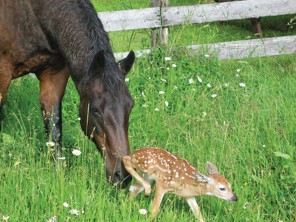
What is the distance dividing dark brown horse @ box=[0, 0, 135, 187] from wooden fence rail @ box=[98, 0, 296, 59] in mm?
2472

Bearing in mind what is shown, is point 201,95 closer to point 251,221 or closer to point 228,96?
point 228,96

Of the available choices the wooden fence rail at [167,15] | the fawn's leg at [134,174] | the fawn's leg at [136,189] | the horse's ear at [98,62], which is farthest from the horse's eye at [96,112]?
the wooden fence rail at [167,15]

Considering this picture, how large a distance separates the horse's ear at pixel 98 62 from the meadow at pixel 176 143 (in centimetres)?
68

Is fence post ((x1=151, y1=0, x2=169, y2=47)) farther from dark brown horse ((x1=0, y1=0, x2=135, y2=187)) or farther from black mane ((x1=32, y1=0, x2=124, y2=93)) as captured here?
black mane ((x1=32, y1=0, x2=124, y2=93))

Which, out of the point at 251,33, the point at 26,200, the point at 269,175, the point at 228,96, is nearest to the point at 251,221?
the point at 269,175

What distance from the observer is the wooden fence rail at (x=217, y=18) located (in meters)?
8.91

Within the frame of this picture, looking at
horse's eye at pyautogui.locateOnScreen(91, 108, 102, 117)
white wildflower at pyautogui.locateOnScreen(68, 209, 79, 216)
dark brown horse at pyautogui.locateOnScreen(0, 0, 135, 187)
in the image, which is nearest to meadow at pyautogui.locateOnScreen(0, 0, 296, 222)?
white wildflower at pyautogui.locateOnScreen(68, 209, 79, 216)

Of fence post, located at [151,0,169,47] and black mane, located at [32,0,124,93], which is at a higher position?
black mane, located at [32,0,124,93]

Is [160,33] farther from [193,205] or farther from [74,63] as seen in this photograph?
[193,205]

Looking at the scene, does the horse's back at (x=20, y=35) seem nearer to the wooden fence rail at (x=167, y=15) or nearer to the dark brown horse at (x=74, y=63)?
the dark brown horse at (x=74, y=63)

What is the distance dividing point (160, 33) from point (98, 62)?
12.9 ft

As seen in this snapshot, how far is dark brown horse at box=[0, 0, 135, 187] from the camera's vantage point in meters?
5.14

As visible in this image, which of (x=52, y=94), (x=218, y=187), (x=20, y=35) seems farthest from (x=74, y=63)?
(x=218, y=187)

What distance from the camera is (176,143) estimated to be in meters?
6.15
